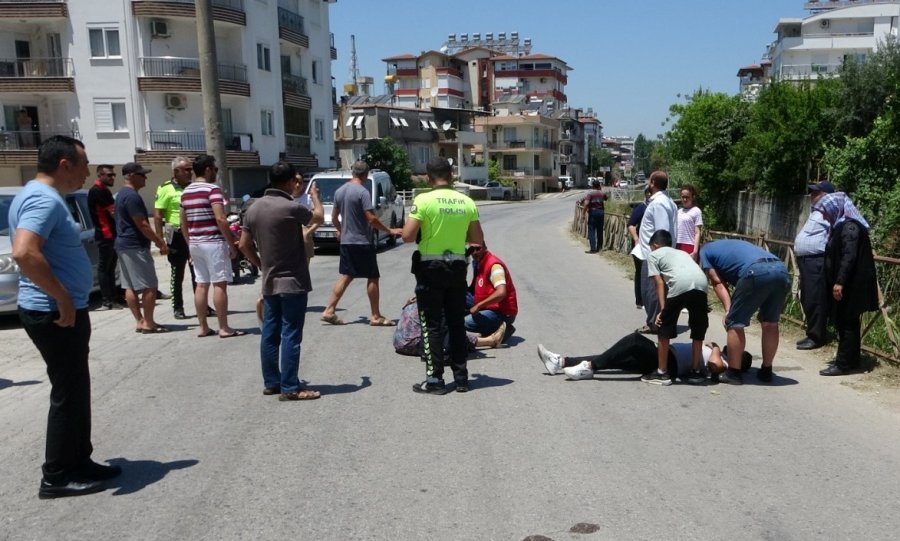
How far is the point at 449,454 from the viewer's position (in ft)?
15.6

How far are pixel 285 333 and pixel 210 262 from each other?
2753mm

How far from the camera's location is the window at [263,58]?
37.0 meters

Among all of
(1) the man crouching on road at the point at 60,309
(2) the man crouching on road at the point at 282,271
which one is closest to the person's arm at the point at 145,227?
(2) the man crouching on road at the point at 282,271

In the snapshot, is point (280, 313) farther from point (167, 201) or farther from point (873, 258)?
point (873, 258)

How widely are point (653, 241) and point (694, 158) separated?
18244 mm

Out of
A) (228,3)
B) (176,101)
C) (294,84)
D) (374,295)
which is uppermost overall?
(228,3)

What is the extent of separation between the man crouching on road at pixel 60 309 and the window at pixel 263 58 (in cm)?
3494

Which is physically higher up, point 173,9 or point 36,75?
point 173,9

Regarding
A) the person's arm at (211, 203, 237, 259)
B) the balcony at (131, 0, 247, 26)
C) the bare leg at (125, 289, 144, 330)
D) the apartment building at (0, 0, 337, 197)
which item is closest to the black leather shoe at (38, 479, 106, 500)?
the person's arm at (211, 203, 237, 259)

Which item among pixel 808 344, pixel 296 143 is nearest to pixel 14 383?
pixel 808 344

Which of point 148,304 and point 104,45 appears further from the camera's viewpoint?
point 104,45

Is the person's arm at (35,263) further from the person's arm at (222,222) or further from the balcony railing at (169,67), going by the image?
the balcony railing at (169,67)

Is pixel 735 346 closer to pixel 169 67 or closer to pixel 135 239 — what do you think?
pixel 135 239

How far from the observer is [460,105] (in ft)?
319
